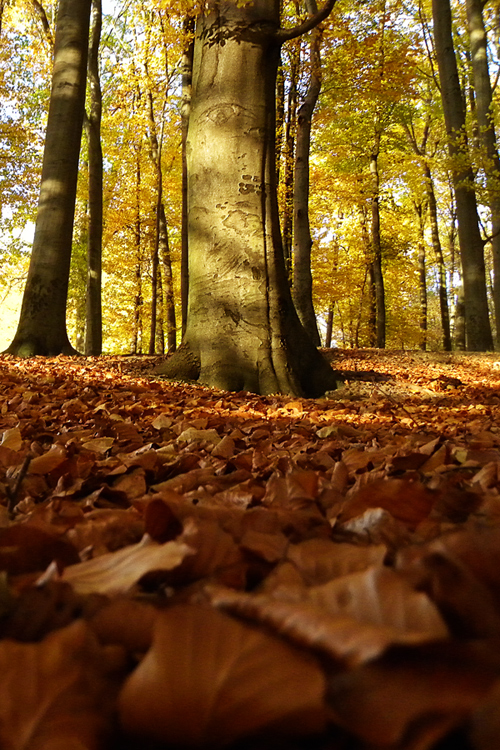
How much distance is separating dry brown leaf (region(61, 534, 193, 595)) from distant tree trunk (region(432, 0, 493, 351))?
39.3 ft

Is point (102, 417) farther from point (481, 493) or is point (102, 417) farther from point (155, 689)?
point (155, 689)

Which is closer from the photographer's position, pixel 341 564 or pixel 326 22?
pixel 341 564

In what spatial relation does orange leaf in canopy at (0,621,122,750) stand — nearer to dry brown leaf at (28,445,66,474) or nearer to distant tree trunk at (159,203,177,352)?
dry brown leaf at (28,445,66,474)

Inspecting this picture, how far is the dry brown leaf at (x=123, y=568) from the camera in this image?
0.72 metres

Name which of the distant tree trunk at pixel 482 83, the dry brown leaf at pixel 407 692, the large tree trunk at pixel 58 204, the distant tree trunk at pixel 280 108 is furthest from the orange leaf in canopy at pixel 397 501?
the distant tree trunk at pixel 280 108

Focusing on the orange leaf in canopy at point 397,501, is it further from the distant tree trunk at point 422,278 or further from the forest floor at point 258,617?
the distant tree trunk at point 422,278

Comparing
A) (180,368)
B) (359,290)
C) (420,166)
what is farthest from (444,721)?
(359,290)

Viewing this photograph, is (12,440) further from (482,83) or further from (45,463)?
(482,83)

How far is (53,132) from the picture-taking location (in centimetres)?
787

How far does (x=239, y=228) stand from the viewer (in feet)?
16.9

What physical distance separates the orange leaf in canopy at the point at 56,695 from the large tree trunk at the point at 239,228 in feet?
14.4

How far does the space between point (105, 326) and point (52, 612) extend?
2726cm

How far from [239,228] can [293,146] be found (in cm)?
1003

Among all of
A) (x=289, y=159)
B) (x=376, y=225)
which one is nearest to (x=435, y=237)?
(x=376, y=225)
